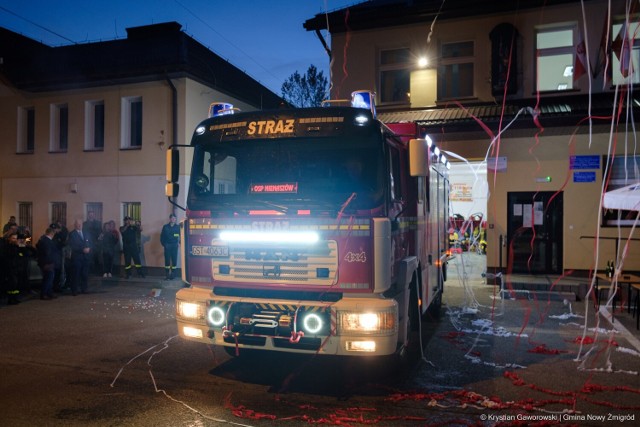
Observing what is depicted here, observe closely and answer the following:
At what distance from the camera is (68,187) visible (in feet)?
60.3

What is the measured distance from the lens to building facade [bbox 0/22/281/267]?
16.9 metres

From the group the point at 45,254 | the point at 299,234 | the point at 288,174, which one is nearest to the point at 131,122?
the point at 45,254

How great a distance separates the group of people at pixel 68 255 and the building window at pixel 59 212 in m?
1.60

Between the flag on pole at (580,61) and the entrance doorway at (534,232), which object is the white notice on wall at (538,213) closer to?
the entrance doorway at (534,232)

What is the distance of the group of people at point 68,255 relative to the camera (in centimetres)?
1170

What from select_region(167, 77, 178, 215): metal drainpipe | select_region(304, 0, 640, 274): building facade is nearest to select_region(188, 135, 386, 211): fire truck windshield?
select_region(304, 0, 640, 274): building facade

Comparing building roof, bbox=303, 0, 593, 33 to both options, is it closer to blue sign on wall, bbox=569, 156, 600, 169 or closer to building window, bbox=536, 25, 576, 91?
building window, bbox=536, 25, 576, 91

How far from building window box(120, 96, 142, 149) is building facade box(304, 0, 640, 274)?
8677 mm

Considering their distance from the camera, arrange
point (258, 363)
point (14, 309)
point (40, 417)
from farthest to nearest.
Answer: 1. point (14, 309)
2. point (258, 363)
3. point (40, 417)

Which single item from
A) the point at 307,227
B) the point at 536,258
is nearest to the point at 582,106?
the point at 536,258

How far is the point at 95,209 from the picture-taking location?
711 inches

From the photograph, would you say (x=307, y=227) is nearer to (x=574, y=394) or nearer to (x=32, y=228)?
(x=574, y=394)

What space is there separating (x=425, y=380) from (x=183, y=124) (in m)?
13.1

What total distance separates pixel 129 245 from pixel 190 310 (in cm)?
1089
